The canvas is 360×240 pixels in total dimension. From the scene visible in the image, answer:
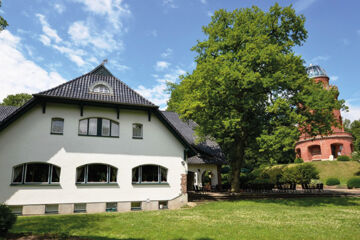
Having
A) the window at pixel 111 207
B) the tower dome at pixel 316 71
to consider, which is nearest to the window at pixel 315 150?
the tower dome at pixel 316 71

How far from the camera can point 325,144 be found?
46.5 m

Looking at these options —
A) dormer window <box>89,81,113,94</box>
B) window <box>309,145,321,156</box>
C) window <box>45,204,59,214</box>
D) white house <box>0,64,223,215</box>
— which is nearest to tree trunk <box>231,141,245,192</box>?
white house <box>0,64,223,215</box>

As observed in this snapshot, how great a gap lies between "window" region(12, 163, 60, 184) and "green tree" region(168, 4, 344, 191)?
10.4 meters

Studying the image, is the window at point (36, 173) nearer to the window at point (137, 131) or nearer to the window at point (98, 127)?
the window at point (98, 127)

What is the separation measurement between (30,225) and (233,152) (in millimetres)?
18638

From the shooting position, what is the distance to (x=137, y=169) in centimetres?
1692

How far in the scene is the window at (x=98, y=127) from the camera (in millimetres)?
16109

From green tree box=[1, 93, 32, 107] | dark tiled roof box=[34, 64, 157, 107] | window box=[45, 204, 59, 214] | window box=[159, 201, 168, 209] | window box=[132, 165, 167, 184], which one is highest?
green tree box=[1, 93, 32, 107]

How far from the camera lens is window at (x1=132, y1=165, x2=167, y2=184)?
55.1 ft

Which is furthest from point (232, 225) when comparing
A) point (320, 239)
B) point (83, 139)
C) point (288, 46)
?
point (288, 46)

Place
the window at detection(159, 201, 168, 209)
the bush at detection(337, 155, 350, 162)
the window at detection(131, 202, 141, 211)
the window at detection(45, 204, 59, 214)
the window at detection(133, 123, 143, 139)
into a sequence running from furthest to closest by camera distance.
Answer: the bush at detection(337, 155, 350, 162)
the window at detection(133, 123, 143, 139)
the window at detection(159, 201, 168, 209)
the window at detection(131, 202, 141, 211)
the window at detection(45, 204, 59, 214)

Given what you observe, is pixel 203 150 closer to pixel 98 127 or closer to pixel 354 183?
pixel 98 127

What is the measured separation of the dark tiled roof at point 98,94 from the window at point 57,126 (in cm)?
162

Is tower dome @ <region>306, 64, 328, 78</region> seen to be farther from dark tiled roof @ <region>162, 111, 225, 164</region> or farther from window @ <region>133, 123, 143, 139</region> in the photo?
window @ <region>133, 123, 143, 139</region>
